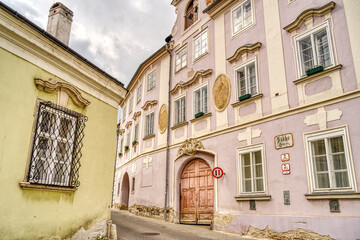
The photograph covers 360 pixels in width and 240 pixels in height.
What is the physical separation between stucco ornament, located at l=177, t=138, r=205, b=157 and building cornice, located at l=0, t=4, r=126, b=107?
5.15m

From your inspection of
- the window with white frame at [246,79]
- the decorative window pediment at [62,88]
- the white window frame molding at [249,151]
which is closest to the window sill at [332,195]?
the white window frame molding at [249,151]

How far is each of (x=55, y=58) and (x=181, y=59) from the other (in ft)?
31.9

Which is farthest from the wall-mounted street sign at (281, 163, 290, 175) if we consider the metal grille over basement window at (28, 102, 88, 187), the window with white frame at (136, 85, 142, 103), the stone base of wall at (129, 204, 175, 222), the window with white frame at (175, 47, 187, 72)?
the window with white frame at (136, 85, 142, 103)

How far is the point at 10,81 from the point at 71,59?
5.72 ft

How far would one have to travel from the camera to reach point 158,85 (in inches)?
691

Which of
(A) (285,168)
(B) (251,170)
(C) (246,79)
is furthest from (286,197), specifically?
(C) (246,79)

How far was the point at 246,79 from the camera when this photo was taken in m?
11.4

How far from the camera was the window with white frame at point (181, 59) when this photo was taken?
1562cm

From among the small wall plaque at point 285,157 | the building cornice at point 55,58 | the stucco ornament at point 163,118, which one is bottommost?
the small wall plaque at point 285,157

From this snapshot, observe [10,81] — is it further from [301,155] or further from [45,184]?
[301,155]

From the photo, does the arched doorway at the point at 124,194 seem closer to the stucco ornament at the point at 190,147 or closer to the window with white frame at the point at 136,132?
the window with white frame at the point at 136,132

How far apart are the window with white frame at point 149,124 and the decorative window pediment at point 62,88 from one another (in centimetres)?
986

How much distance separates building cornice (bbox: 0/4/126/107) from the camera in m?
5.87

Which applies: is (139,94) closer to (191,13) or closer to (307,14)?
(191,13)
